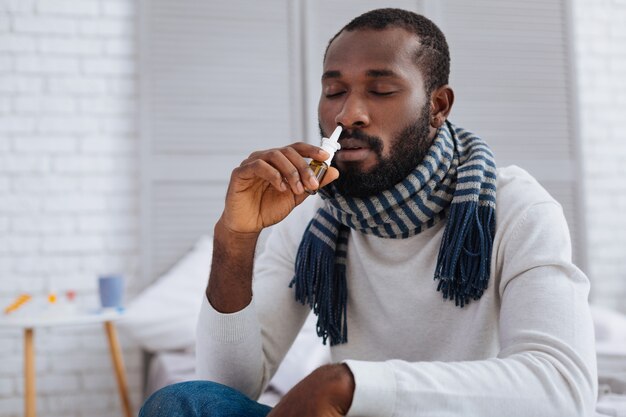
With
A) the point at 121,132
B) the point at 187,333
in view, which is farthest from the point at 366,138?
the point at 121,132

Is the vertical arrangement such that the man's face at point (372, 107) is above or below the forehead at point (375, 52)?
below

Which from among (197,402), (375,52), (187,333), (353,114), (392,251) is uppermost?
(375,52)

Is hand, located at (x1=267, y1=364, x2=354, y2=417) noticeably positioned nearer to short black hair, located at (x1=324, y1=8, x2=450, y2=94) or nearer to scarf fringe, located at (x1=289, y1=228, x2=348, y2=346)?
scarf fringe, located at (x1=289, y1=228, x2=348, y2=346)

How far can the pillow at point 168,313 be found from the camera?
85.5 inches

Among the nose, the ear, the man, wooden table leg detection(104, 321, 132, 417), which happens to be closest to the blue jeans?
the man

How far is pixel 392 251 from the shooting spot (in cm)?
112

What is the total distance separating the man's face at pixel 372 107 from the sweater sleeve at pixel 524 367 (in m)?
0.25

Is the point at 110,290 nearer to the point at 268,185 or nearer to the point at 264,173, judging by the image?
the point at 268,185

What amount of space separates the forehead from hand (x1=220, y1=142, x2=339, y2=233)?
0.22m

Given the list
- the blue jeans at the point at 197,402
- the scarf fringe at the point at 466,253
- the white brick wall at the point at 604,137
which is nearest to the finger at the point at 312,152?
the scarf fringe at the point at 466,253

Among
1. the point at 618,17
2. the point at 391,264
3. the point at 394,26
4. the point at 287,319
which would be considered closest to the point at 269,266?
the point at 287,319

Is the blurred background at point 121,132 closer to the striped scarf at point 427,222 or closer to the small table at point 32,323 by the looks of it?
the small table at point 32,323

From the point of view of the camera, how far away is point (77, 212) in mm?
2529

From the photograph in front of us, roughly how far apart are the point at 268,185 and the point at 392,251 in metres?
0.25
